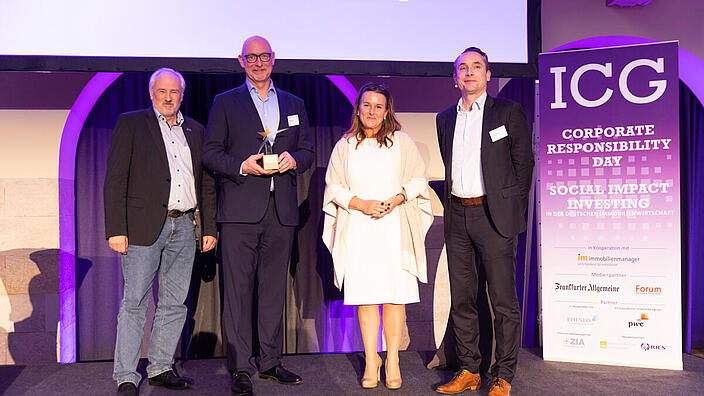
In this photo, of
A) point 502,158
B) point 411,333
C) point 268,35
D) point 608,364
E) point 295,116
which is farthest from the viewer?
point 411,333

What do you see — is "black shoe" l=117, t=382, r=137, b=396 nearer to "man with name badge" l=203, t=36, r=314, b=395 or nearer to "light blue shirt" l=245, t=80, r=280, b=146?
"man with name badge" l=203, t=36, r=314, b=395

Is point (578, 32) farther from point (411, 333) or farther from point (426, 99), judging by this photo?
point (411, 333)

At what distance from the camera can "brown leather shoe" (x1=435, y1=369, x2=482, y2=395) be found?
2.82 metres

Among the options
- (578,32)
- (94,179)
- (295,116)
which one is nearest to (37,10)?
(94,179)

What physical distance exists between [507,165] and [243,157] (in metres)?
1.37

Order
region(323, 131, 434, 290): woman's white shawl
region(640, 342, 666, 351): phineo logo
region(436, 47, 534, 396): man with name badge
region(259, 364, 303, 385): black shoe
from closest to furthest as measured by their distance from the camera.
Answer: region(436, 47, 534, 396): man with name badge → region(323, 131, 434, 290): woman's white shawl → region(259, 364, 303, 385): black shoe → region(640, 342, 666, 351): phineo logo

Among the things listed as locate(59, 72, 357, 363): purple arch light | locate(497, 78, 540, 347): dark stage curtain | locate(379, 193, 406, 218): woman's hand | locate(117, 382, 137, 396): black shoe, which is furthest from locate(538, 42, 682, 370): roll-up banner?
locate(59, 72, 357, 363): purple arch light

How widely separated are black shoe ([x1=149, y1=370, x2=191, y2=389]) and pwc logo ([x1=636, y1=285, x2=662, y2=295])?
2.73 m

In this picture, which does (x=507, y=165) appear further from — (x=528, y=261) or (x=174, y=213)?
(x=174, y=213)

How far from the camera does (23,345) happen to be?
381 centimetres

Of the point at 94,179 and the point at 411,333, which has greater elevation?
the point at 94,179

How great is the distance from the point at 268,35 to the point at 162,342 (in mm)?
2053

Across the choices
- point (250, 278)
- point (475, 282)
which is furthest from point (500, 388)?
point (250, 278)

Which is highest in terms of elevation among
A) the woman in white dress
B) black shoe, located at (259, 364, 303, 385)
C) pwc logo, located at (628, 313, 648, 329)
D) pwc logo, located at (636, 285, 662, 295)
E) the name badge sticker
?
the name badge sticker
